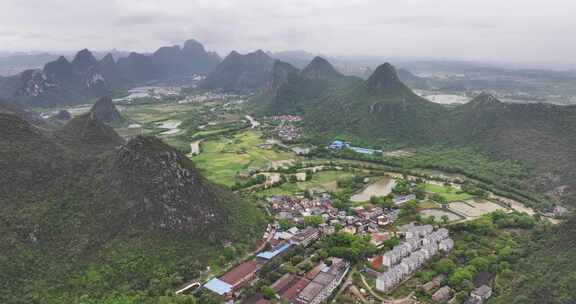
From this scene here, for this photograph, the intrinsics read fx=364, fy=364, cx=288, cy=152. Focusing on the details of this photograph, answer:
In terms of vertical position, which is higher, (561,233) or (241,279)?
(561,233)

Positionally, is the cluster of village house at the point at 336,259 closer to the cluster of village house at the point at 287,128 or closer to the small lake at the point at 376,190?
the small lake at the point at 376,190

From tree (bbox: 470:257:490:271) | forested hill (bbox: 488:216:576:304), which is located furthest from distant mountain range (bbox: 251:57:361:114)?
tree (bbox: 470:257:490:271)

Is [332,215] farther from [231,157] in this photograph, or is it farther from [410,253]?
[231,157]

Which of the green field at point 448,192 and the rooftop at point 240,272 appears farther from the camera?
the green field at point 448,192

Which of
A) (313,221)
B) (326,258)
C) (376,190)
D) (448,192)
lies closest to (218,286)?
(326,258)

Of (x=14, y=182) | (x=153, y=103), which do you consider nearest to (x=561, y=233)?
(x=14, y=182)

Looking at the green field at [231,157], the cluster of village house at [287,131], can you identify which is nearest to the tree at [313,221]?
the green field at [231,157]

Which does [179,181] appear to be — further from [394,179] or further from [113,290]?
[394,179]
